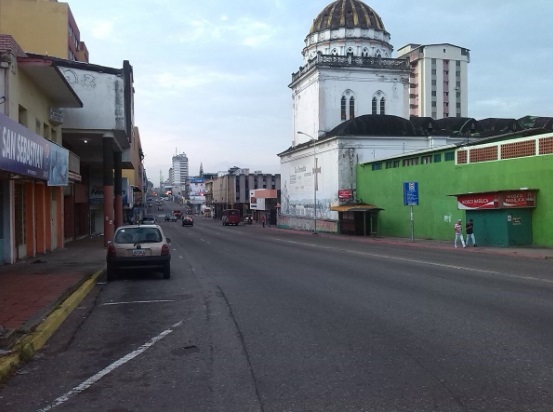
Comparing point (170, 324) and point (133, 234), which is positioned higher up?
point (133, 234)

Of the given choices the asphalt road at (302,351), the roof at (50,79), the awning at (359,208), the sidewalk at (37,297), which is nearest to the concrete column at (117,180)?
the roof at (50,79)

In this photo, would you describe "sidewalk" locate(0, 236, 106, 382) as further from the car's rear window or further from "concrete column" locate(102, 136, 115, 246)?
"concrete column" locate(102, 136, 115, 246)

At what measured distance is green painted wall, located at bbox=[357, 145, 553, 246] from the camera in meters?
28.7

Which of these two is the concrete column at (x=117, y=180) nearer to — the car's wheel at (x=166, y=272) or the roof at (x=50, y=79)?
the roof at (x=50, y=79)

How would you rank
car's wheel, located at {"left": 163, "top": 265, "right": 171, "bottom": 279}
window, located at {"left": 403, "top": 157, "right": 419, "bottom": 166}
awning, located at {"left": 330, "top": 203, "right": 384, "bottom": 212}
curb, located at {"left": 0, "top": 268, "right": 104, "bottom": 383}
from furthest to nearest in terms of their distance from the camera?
awning, located at {"left": 330, "top": 203, "right": 384, "bottom": 212} < window, located at {"left": 403, "top": 157, "right": 419, "bottom": 166} < car's wheel, located at {"left": 163, "top": 265, "right": 171, "bottom": 279} < curb, located at {"left": 0, "top": 268, "right": 104, "bottom": 383}

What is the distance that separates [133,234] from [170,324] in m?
6.76

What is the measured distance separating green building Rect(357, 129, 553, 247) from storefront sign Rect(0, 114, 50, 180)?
2166 centimetres

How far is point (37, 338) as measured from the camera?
770 cm

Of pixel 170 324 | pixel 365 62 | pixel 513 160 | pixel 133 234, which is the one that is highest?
pixel 365 62

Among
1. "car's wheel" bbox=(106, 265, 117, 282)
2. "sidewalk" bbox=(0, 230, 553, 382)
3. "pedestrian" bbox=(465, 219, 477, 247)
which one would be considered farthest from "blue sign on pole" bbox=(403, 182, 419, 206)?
"car's wheel" bbox=(106, 265, 117, 282)

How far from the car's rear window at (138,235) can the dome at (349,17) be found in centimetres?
5613

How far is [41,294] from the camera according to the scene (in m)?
11.8

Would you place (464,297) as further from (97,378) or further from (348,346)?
(97,378)

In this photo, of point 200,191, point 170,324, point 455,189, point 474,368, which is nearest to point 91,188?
point 455,189
